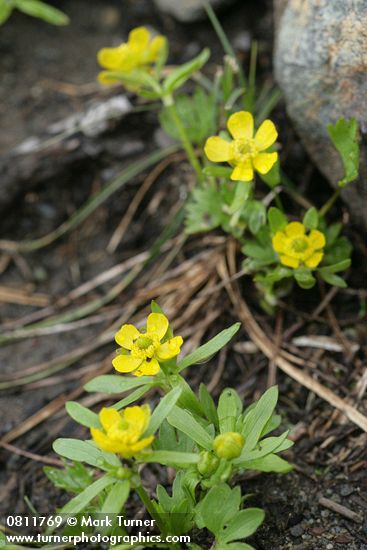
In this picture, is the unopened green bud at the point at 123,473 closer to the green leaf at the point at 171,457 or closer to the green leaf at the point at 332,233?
the green leaf at the point at 171,457

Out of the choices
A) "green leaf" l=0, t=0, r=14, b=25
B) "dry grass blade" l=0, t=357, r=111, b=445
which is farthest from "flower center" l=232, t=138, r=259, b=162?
"green leaf" l=0, t=0, r=14, b=25

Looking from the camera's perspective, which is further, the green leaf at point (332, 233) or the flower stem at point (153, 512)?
the green leaf at point (332, 233)

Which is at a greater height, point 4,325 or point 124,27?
point 124,27

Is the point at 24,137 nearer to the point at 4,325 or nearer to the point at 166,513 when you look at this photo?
the point at 4,325

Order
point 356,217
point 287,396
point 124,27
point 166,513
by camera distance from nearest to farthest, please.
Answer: point 166,513
point 287,396
point 356,217
point 124,27

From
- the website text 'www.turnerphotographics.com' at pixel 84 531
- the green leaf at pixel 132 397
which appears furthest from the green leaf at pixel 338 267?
the website text 'www.turnerphotographics.com' at pixel 84 531

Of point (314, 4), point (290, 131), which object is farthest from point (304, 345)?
point (314, 4)
